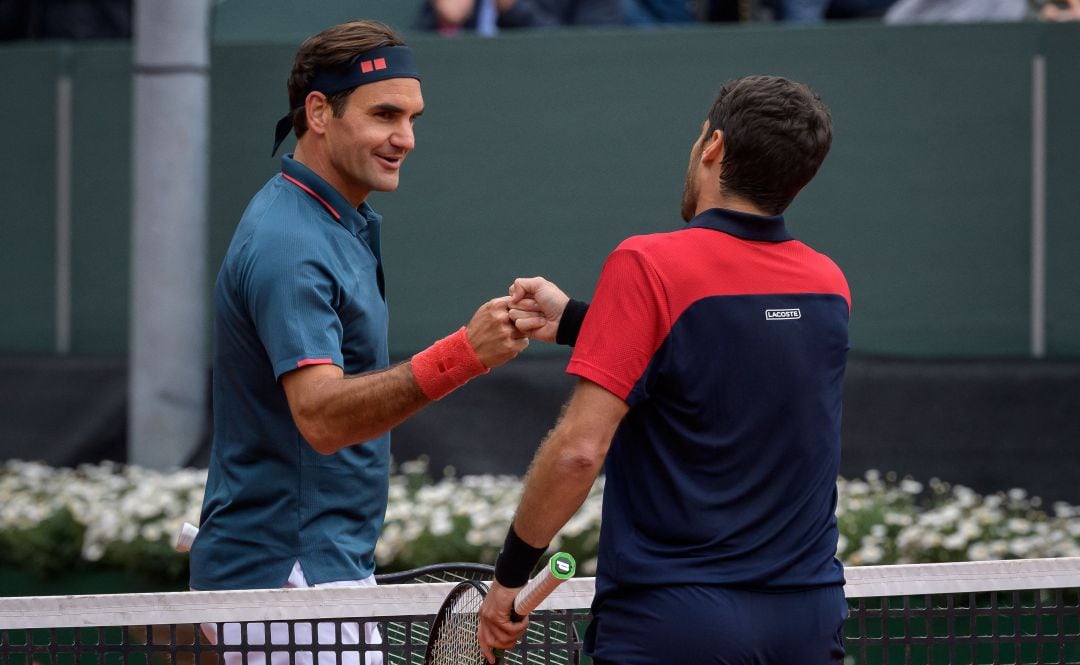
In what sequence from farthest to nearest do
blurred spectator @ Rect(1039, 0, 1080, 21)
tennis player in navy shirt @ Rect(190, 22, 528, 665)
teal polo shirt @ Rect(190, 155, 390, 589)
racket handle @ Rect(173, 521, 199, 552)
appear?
blurred spectator @ Rect(1039, 0, 1080, 21) < racket handle @ Rect(173, 521, 199, 552) < teal polo shirt @ Rect(190, 155, 390, 589) < tennis player in navy shirt @ Rect(190, 22, 528, 665)

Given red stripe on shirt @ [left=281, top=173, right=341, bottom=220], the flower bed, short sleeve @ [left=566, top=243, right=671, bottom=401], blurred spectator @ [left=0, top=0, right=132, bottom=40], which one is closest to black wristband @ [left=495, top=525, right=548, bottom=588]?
short sleeve @ [left=566, top=243, right=671, bottom=401]

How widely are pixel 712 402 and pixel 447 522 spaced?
11.0 ft

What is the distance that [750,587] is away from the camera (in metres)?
2.35

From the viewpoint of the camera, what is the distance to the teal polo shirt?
284cm

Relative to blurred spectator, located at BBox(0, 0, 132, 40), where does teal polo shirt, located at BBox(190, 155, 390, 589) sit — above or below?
below

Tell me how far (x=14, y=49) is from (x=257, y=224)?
4.82 metres

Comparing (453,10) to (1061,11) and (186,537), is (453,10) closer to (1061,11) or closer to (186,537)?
(1061,11)

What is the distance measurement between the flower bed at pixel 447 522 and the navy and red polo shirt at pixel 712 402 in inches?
115

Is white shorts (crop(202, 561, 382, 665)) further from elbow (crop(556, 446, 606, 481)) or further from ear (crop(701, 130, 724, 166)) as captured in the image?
ear (crop(701, 130, 724, 166))

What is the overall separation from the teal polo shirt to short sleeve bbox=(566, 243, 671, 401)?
2.15 feet

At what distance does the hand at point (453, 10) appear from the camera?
22.6ft

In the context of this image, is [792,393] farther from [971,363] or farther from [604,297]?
[971,363]

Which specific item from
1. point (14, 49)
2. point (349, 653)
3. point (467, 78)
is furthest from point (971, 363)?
point (14, 49)

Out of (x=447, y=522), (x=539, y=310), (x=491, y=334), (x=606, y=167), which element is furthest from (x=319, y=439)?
(x=606, y=167)
